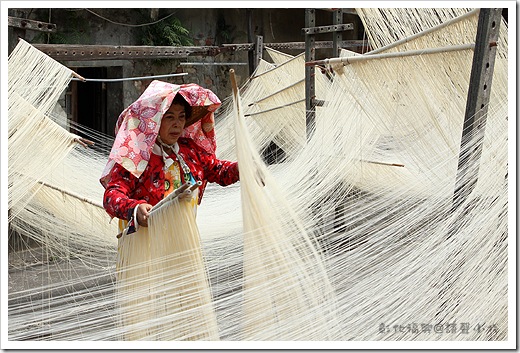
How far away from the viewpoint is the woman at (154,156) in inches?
84.0

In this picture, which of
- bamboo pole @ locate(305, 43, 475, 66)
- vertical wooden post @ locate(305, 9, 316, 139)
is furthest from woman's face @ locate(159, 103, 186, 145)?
vertical wooden post @ locate(305, 9, 316, 139)

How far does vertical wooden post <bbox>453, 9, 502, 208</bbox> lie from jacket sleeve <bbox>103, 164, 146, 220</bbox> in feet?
3.64

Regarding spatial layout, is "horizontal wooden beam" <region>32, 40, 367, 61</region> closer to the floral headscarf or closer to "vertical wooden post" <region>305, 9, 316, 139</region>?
"vertical wooden post" <region>305, 9, 316, 139</region>

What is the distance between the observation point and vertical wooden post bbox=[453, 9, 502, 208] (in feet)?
7.07

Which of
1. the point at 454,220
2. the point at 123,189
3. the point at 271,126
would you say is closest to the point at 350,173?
the point at 454,220

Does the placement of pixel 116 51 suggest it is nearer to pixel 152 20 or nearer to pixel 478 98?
pixel 152 20

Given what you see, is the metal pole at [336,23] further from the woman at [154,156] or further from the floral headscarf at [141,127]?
the floral headscarf at [141,127]

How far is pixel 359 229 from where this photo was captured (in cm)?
223

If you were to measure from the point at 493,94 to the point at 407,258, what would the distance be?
81cm

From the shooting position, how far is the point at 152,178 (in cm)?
223

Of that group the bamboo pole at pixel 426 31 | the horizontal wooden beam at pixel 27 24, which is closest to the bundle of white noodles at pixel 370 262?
the bamboo pole at pixel 426 31

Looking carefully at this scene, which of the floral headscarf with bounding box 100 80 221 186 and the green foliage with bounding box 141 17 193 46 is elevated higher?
the green foliage with bounding box 141 17 193 46

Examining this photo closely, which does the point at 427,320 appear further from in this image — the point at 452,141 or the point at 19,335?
the point at 19,335

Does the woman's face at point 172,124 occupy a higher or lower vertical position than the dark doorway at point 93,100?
lower
